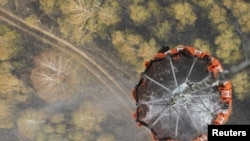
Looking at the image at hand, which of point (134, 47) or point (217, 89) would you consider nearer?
point (217, 89)

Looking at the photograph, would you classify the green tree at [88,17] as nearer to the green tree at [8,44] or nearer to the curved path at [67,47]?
the curved path at [67,47]

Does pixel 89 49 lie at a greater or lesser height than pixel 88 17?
lesser

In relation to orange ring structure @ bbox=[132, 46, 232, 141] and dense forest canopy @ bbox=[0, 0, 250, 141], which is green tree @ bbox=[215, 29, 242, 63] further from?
orange ring structure @ bbox=[132, 46, 232, 141]

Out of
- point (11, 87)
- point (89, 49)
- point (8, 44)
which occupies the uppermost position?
point (8, 44)

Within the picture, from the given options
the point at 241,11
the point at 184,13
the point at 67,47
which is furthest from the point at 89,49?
the point at 241,11

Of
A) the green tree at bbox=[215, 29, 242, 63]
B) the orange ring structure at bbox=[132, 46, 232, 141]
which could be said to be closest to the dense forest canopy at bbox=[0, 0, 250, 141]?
the green tree at bbox=[215, 29, 242, 63]

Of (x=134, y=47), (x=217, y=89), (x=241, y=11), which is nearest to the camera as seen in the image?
(x=217, y=89)

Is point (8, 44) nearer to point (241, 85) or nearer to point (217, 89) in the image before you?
point (217, 89)

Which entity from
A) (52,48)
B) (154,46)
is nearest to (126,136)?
(154,46)

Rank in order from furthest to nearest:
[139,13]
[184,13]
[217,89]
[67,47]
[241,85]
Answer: [67,47]
[139,13]
[184,13]
[241,85]
[217,89]

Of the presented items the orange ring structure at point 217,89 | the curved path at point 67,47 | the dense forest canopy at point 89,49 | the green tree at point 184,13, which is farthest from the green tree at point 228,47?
the curved path at point 67,47
